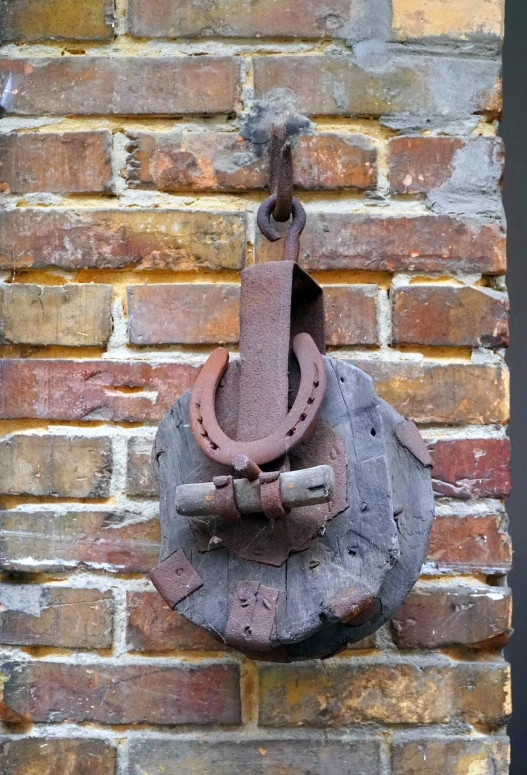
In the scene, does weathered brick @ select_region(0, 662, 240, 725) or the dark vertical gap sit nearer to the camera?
weathered brick @ select_region(0, 662, 240, 725)

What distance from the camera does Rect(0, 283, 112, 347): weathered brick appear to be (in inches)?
47.8

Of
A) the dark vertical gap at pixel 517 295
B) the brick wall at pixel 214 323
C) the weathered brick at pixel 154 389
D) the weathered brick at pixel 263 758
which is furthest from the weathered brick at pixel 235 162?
the weathered brick at pixel 263 758

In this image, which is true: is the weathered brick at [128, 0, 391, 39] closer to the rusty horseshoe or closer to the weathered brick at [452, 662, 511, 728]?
the rusty horseshoe

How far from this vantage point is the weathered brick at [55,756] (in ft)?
3.76

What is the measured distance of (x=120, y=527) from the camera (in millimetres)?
1185

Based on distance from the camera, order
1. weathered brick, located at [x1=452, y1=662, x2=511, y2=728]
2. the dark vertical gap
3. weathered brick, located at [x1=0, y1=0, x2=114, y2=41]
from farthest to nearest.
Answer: the dark vertical gap < weathered brick, located at [x1=0, y1=0, x2=114, y2=41] < weathered brick, located at [x1=452, y1=662, x2=511, y2=728]

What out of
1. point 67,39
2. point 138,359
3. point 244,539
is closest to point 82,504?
point 138,359

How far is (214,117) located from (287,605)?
66 centimetres

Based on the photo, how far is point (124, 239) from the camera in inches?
48.1

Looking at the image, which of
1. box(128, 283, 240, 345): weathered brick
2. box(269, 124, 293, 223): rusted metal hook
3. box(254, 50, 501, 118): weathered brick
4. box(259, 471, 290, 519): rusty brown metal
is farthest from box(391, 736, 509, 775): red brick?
box(254, 50, 501, 118): weathered brick

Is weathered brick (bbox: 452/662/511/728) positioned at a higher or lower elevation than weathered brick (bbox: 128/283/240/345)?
lower

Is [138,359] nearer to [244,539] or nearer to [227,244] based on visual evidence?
[227,244]

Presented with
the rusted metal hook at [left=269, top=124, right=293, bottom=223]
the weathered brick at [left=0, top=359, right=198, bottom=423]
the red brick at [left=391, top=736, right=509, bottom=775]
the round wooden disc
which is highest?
the rusted metal hook at [left=269, top=124, right=293, bottom=223]

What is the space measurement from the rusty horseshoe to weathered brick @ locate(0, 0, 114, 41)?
1.79ft
